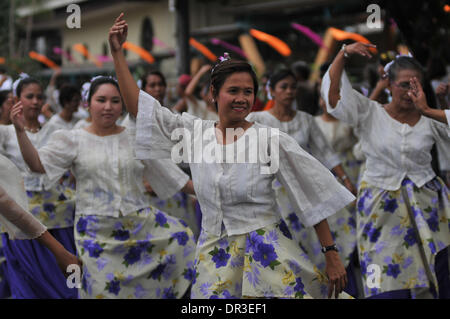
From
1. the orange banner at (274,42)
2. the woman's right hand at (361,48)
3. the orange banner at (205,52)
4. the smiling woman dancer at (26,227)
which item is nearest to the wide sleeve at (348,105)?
the woman's right hand at (361,48)

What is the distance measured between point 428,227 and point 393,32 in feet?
19.6

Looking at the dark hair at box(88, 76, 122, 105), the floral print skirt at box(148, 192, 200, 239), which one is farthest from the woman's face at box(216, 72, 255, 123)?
the floral print skirt at box(148, 192, 200, 239)

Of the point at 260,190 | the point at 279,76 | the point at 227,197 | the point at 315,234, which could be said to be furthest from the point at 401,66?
the point at 227,197

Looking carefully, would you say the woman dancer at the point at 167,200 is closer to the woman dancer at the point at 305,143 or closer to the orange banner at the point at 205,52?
the woman dancer at the point at 305,143

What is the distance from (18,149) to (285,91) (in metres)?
2.39

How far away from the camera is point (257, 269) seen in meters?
3.62

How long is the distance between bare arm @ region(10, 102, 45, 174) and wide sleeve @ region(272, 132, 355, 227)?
1.84 m

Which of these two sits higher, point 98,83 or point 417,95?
point 98,83

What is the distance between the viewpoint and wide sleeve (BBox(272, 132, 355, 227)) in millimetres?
3666

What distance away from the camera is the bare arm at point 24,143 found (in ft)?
15.0

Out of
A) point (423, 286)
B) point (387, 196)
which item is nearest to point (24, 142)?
point (387, 196)

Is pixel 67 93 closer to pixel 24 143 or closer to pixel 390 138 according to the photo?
pixel 24 143
